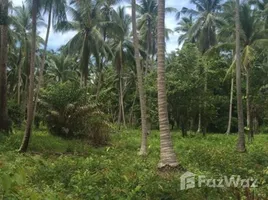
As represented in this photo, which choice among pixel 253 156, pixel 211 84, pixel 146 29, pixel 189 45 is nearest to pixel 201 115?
pixel 211 84

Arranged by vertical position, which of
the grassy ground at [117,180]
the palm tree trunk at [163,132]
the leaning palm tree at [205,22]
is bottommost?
the grassy ground at [117,180]

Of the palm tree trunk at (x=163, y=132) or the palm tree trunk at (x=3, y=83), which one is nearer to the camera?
the palm tree trunk at (x=163, y=132)

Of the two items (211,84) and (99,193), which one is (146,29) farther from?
(99,193)

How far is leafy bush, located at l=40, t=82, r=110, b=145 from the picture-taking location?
1903 cm

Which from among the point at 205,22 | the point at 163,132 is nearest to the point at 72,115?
the point at 163,132

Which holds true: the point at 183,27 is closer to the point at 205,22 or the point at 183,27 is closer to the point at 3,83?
the point at 205,22

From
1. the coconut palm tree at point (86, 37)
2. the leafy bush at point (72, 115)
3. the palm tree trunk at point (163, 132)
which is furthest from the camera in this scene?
the coconut palm tree at point (86, 37)

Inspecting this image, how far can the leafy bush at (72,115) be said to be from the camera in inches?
749

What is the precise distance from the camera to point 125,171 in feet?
30.3

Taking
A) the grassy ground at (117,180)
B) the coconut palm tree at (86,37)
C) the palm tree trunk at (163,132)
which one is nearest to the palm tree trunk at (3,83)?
the grassy ground at (117,180)

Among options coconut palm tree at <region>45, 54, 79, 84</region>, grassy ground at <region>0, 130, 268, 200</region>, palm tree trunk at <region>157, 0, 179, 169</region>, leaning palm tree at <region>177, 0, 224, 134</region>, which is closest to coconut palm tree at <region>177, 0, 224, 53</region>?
leaning palm tree at <region>177, 0, 224, 134</region>

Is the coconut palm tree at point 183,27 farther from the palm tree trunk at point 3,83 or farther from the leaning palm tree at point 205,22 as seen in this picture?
the palm tree trunk at point 3,83

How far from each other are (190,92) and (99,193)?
19.8 m

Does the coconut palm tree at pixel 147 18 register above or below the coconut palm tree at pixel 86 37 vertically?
above
